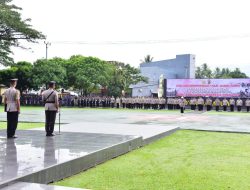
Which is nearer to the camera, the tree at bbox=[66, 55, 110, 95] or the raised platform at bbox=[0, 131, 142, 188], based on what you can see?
the raised platform at bbox=[0, 131, 142, 188]

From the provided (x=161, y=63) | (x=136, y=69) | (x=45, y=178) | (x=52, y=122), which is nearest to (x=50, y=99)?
(x=52, y=122)

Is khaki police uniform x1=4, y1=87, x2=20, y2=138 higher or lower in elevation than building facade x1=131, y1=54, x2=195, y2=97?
lower

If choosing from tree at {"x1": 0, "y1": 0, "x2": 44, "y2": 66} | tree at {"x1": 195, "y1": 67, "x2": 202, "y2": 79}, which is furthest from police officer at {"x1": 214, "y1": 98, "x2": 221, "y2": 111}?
tree at {"x1": 195, "y1": 67, "x2": 202, "y2": 79}

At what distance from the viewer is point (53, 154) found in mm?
7328

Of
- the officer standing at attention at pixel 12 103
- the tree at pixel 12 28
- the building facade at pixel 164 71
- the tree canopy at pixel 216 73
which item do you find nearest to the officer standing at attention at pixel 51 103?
the officer standing at attention at pixel 12 103

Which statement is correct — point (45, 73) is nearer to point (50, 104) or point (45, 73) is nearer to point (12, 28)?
point (12, 28)

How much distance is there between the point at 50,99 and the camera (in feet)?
34.3

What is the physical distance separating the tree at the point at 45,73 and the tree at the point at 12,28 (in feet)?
95.2

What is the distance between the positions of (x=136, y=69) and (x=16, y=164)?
5058 centimetres

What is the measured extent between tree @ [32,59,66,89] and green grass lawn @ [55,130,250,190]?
35.9 metres

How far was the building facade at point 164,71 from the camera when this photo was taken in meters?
57.4

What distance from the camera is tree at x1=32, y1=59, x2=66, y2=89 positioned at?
45.6 metres

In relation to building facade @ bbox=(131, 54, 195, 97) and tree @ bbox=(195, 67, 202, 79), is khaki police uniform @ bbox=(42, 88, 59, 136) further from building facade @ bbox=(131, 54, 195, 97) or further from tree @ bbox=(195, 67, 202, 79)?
tree @ bbox=(195, 67, 202, 79)

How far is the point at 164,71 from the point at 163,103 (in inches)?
801
